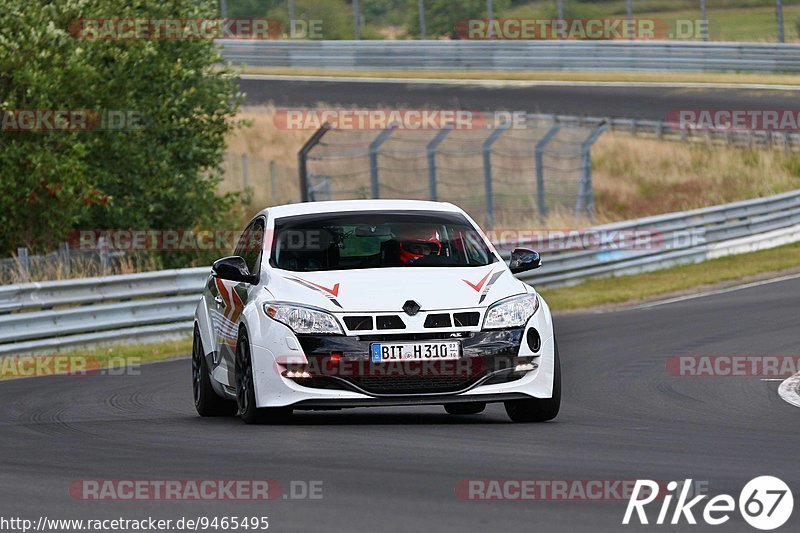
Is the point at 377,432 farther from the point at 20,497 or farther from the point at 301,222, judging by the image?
the point at 20,497

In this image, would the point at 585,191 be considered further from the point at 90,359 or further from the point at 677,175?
the point at 90,359

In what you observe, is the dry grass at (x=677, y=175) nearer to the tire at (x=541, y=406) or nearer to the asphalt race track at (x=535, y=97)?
the asphalt race track at (x=535, y=97)

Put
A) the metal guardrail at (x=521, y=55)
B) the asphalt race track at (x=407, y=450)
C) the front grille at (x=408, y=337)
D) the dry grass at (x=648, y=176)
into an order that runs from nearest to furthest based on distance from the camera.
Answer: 1. the asphalt race track at (x=407, y=450)
2. the front grille at (x=408, y=337)
3. the dry grass at (x=648, y=176)
4. the metal guardrail at (x=521, y=55)

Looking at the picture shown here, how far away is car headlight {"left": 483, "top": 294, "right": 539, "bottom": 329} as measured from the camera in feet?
31.9

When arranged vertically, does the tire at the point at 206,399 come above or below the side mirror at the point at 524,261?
below

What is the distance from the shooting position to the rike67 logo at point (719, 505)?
6.30 meters

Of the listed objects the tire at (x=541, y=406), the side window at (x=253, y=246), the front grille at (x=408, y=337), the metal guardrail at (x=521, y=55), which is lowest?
the tire at (x=541, y=406)

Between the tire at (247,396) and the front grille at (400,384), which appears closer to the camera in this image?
the front grille at (400,384)

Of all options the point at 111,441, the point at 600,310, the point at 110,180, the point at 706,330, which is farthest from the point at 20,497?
the point at 110,180

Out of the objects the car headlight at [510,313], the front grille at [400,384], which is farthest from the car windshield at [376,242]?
the front grille at [400,384]

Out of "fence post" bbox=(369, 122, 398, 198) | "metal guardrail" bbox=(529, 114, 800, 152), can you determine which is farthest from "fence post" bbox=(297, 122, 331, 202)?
"metal guardrail" bbox=(529, 114, 800, 152)

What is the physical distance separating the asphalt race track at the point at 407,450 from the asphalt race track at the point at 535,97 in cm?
2915

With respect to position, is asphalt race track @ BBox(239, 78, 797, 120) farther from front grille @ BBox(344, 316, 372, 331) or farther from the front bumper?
front grille @ BBox(344, 316, 372, 331)

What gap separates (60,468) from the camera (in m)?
8.15
